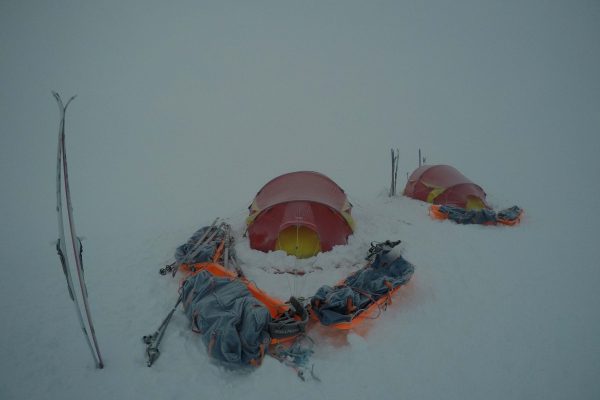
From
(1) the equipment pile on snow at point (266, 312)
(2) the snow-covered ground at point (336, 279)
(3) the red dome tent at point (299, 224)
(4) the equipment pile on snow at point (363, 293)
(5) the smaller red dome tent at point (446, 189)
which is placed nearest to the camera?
(2) the snow-covered ground at point (336, 279)

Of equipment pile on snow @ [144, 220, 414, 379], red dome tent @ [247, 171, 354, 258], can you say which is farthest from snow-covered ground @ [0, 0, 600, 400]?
red dome tent @ [247, 171, 354, 258]

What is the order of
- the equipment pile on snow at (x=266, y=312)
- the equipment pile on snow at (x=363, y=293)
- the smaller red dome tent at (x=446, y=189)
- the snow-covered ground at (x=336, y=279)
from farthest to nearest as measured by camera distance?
the smaller red dome tent at (x=446, y=189) < the equipment pile on snow at (x=363, y=293) < the equipment pile on snow at (x=266, y=312) < the snow-covered ground at (x=336, y=279)

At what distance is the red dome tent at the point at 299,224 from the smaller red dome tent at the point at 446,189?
184 inches

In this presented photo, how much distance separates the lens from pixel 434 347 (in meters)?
4.34

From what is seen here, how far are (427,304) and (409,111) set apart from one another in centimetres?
4412

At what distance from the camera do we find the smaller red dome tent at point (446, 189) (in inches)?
388

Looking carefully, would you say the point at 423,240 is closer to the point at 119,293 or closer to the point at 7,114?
the point at 119,293

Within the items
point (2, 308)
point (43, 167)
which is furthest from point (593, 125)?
point (43, 167)

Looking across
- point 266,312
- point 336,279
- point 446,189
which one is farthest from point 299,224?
point 446,189

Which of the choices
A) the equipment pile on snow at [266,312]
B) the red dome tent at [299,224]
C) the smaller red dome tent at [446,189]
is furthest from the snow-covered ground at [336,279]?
the smaller red dome tent at [446,189]

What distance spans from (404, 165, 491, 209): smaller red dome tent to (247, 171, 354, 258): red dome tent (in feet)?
15.3

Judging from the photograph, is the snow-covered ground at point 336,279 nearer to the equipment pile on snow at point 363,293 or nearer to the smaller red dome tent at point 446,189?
the equipment pile on snow at point 363,293

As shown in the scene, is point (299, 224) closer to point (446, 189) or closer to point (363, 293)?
point (363, 293)

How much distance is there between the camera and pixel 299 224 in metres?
6.64
